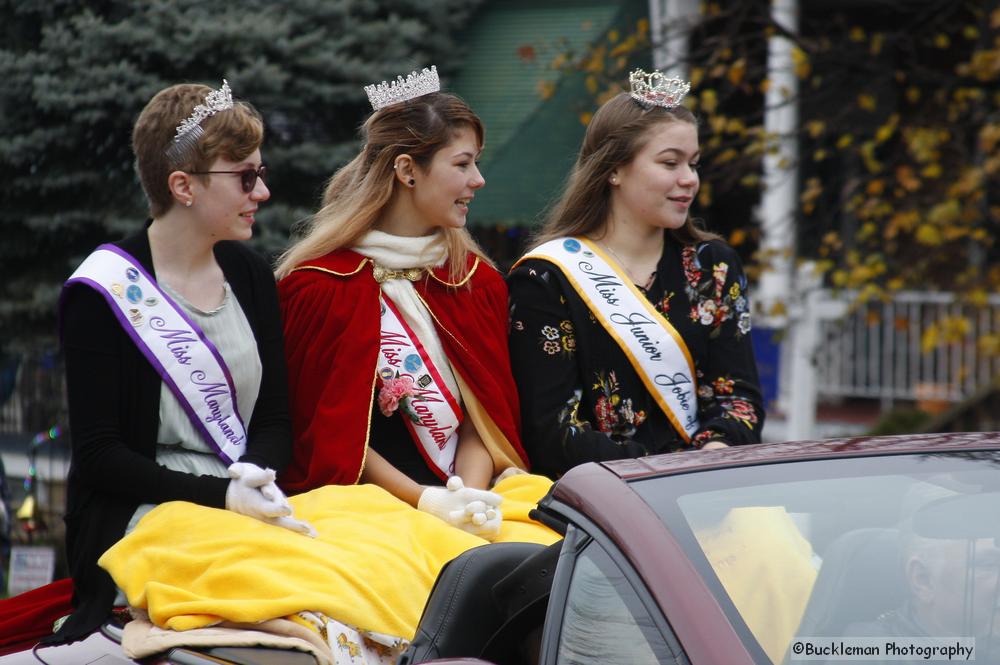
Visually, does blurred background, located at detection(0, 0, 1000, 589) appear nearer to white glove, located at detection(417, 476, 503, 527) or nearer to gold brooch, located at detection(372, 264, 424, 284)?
gold brooch, located at detection(372, 264, 424, 284)

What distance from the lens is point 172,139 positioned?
12.1 ft

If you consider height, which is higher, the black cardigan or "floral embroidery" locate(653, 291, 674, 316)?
"floral embroidery" locate(653, 291, 674, 316)

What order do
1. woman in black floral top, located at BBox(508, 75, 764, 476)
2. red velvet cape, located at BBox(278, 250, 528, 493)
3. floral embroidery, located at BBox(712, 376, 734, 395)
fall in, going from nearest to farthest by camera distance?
1. red velvet cape, located at BBox(278, 250, 528, 493)
2. woman in black floral top, located at BBox(508, 75, 764, 476)
3. floral embroidery, located at BBox(712, 376, 734, 395)

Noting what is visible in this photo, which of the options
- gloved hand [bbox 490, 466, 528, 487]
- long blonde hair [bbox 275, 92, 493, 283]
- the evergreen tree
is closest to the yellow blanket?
gloved hand [bbox 490, 466, 528, 487]

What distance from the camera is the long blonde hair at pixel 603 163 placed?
14.2 feet

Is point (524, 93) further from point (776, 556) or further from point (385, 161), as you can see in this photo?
point (776, 556)

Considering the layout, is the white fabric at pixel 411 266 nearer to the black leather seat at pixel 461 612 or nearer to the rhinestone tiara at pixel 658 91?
the rhinestone tiara at pixel 658 91

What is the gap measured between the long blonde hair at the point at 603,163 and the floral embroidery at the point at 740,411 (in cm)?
55

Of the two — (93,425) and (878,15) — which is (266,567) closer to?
(93,425)

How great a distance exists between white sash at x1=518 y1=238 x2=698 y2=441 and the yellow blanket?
87 centimetres

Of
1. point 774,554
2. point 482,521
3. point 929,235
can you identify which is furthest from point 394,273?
point 929,235

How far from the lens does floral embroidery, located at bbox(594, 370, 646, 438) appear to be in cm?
422

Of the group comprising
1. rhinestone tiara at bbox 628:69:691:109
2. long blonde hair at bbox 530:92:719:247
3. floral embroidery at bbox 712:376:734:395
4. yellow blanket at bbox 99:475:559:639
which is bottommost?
yellow blanket at bbox 99:475:559:639

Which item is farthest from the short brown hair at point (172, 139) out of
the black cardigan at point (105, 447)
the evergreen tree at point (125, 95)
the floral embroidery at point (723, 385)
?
the evergreen tree at point (125, 95)
